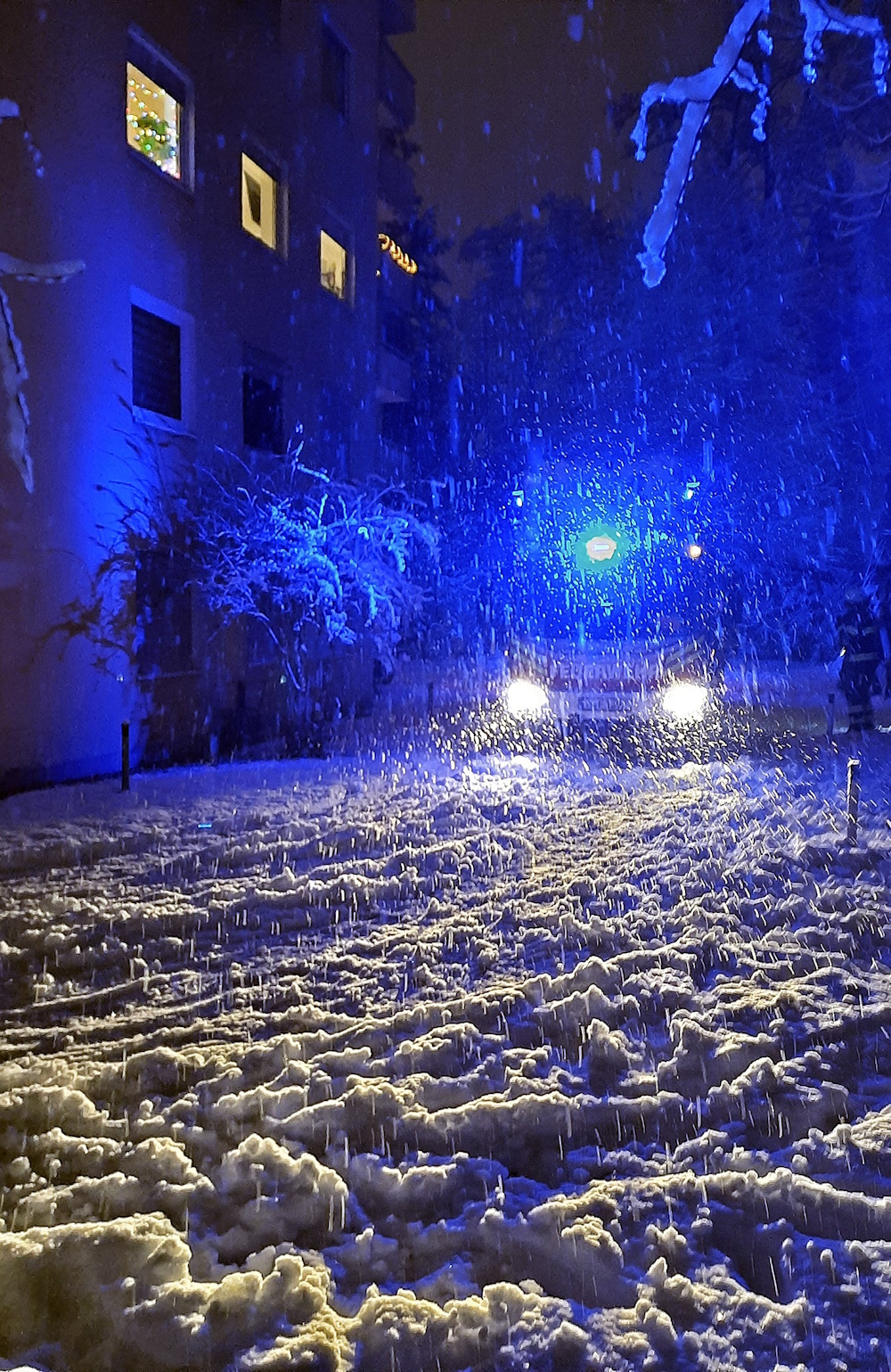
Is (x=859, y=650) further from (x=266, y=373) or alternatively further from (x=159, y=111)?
(x=159, y=111)

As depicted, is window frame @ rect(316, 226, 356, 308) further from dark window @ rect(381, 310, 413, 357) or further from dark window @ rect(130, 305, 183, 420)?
dark window @ rect(130, 305, 183, 420)

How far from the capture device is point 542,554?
40156 millimetres

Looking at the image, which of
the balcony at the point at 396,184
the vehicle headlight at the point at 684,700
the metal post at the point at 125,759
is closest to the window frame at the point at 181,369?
the metal post at the point at 125,759

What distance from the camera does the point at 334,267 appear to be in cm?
2033

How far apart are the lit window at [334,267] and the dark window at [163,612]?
8483 millimetres

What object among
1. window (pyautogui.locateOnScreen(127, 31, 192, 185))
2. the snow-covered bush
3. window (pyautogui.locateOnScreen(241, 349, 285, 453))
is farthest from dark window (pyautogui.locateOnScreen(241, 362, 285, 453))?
window (pyautogui.locateOnScreen(127, 31, 192, 185))

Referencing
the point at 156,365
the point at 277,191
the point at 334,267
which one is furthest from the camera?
the point at 334,267

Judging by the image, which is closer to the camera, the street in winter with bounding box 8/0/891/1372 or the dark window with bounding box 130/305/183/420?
the street in winter with bounding box 8/0/891/1372

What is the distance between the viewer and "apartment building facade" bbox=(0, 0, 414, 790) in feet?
37.1

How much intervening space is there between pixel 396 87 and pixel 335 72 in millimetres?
4622

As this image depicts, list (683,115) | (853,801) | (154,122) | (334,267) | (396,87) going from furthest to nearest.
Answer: (396,87)
(334,267)
(154,122)
(853,801)
(683,115)

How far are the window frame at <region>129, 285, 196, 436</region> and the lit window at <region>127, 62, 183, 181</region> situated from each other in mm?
1886

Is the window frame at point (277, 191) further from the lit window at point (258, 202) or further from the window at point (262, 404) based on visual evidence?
the window at point (262, 404)

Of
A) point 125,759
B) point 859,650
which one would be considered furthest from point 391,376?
point 125,759
